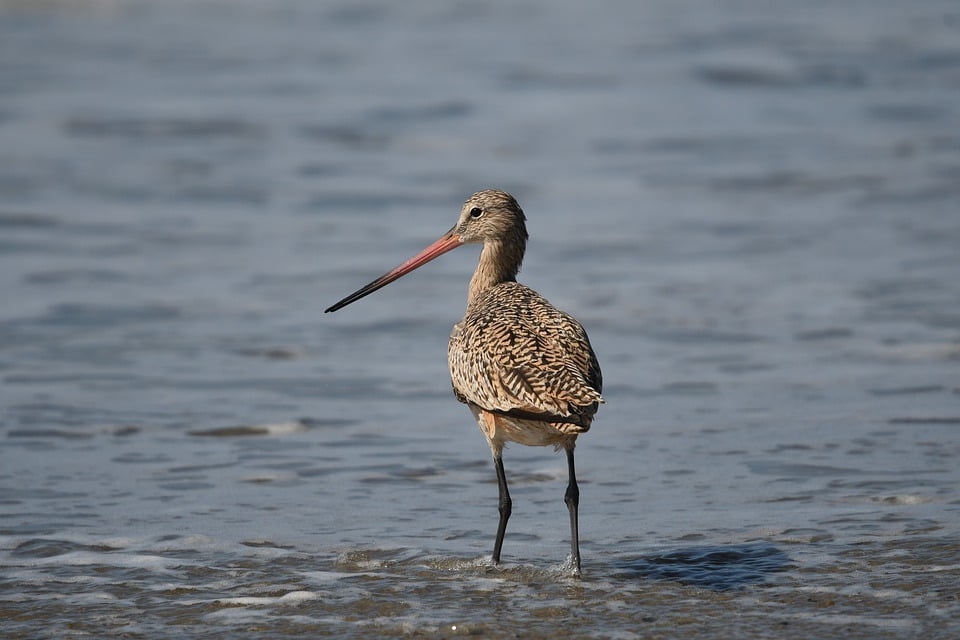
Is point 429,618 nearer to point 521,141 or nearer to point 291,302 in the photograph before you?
point 291,302

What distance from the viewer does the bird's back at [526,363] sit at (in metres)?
4.93

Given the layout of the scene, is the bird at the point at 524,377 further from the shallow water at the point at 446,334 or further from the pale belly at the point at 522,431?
the shallow water at the point at 446,334

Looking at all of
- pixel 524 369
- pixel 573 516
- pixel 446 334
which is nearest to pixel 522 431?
pixel 524 369

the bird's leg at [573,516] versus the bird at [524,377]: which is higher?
the bird at [524,377]

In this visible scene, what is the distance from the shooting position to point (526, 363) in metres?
5.18

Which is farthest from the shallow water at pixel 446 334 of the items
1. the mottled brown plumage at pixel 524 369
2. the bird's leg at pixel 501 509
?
the mottled brown plumage at pixel 524 369

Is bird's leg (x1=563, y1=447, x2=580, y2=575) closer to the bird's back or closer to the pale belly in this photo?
the pale belly

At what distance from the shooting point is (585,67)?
17.4m

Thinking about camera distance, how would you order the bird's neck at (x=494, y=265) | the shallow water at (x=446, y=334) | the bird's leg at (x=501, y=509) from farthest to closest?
the bird's neck at (x=494, y=265) < the bird's leg at (x=501, y=509) < the shallow water at (x=446, y=334)

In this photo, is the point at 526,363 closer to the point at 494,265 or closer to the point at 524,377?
the point at 524,377

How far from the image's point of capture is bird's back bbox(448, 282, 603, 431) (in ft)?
16.2

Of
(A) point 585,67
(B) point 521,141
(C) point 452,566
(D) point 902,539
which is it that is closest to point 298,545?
(C) point 452,566

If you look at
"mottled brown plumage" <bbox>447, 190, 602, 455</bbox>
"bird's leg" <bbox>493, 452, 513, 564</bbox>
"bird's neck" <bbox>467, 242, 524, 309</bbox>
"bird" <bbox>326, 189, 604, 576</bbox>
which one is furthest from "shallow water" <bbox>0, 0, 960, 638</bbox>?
"bird's neck" <bbox>467, 242, 524, 309</bbox>

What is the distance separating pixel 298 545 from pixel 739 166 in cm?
813
